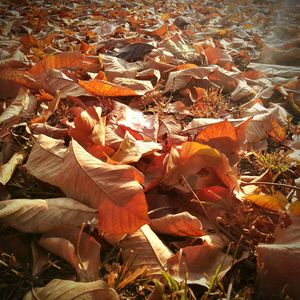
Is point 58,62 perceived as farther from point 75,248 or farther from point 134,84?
point 75,248

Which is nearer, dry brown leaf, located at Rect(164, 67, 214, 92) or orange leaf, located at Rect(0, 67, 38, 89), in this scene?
orange leaf, located at Rect(0, 67, 38, 89)

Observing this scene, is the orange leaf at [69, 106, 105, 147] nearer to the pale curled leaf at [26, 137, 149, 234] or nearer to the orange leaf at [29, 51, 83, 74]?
the pale curled leaf at [26, 137, 149, 234]

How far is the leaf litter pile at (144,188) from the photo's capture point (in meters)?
0.67

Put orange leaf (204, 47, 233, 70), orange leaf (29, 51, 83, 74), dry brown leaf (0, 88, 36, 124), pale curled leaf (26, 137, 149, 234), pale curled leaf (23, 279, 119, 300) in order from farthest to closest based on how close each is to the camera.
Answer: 1. orange leaf (204, 47, 233, 70)
2. orange leaf (29, 51, 83, 74)
3. dry brown leaf (0, 88, 36, 124)
4. pale curled leaf (26, 137, 149, 234)
5. pale curled leaf (23, 279, 119, 300)

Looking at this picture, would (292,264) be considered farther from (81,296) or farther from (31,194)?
(31,194)

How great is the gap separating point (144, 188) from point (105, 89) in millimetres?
571

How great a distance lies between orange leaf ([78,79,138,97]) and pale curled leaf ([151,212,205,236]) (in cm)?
65

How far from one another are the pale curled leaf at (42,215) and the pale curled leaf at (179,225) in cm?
17

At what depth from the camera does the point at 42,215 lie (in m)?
0.73

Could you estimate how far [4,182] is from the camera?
0.85 m

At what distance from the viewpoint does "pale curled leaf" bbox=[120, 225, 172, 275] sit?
69cm

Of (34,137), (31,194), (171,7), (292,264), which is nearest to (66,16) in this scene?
(171,7)

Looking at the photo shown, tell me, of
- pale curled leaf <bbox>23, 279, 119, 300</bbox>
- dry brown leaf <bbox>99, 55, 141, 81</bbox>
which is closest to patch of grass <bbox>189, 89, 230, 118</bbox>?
dry brown leaf <bbox>99, 55, 141, 81</bbox>

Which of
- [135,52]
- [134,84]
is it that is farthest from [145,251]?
[135,52]
